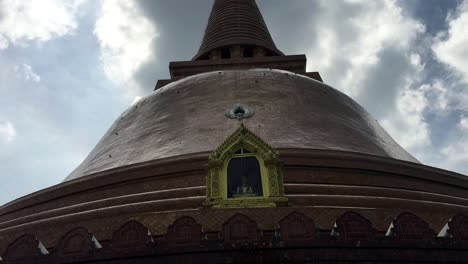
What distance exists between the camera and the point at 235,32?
28.4 meters

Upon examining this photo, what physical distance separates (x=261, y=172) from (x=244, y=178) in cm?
38

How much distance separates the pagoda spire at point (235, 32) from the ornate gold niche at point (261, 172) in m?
17.6

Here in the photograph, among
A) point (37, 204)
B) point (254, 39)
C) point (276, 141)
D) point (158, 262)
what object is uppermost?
point (254, 39)

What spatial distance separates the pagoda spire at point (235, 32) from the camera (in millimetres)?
27562

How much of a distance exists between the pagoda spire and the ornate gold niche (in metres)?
17.6

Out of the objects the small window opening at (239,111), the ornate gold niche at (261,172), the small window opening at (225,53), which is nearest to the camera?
the ornate gold niche at (261,172)

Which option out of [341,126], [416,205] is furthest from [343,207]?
[341,126]

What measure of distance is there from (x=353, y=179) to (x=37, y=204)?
343 inches

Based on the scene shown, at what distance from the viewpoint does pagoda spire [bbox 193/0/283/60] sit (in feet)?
90.4

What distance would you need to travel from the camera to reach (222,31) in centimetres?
2886

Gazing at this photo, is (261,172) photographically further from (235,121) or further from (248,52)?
(248,52)

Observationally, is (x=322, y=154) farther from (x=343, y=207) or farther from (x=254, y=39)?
(x=254, y=39)

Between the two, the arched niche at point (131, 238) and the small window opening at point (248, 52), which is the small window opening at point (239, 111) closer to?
the arched niche at point (131, 238)

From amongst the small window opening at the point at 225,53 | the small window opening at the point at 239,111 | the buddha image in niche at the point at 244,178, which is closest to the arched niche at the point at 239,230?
the buddha image in niche at the point at 244,178
